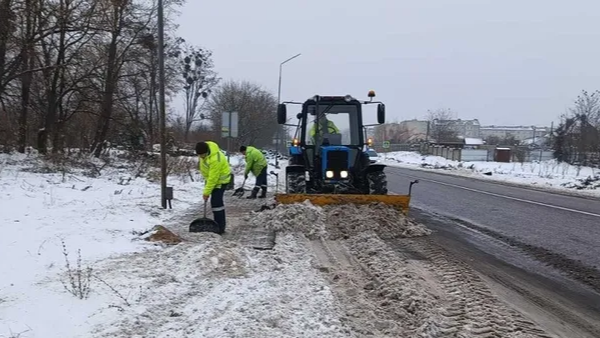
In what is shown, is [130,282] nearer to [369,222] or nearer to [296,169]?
[369,222]

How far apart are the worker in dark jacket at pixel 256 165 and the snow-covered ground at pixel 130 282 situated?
436 cm

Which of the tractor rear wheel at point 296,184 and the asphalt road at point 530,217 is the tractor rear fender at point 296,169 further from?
the asphalt road at point 530,217

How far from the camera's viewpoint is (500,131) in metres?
158

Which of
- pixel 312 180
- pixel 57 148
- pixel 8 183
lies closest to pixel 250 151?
pixel 312 180

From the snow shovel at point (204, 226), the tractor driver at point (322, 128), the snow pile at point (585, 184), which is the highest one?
the tractor driver at point (322, 128)

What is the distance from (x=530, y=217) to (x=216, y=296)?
9.02 m

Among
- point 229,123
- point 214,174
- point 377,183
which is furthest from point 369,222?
point 229,123

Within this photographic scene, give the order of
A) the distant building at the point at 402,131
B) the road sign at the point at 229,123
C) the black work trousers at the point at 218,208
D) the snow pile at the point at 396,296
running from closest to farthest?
the snow pile at the point at 396,296 → the black work trousers at the point at 218,208 → the road sign at the point at 229,123 → the distant building at the point at 402,131

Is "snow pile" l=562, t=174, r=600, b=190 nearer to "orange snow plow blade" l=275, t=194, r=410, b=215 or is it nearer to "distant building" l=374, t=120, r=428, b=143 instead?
"orange snow plow blade" l=275, t=194, r=410, b=215

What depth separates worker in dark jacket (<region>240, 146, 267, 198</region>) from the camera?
556 inches

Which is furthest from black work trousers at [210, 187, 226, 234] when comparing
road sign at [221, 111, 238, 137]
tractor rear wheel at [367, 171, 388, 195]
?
road sign at [221, 111, 238, 137]

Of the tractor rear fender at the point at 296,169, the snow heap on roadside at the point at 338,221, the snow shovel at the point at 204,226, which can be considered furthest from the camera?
the tractor rear fender at the point at 296,169

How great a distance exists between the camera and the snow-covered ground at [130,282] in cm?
438

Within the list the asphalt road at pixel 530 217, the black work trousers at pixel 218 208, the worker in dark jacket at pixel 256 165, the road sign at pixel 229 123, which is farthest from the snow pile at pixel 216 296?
the road sign at pixel 229 123
